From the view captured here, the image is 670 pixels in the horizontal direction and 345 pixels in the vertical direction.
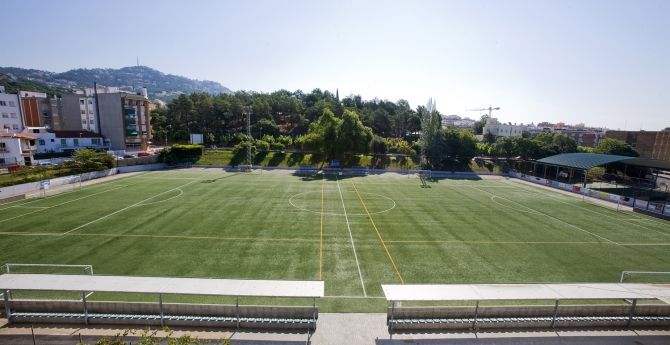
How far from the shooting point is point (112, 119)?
6119 cm

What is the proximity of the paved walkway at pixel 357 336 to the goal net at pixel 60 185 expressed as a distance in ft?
97.8

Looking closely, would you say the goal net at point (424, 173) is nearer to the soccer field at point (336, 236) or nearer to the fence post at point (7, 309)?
the soccer field at point (336, 236)

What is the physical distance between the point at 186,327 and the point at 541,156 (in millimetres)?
71381

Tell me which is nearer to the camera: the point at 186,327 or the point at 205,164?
the point at 186,327

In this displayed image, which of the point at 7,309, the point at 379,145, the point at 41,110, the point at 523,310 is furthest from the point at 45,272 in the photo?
the point at 41,110

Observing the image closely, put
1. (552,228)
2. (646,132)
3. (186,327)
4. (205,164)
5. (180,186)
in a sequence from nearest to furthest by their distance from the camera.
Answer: (186,327)
(552,228)
(180,186)
(205,164)
(646,132)

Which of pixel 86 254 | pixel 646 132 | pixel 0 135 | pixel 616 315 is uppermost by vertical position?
pixel 646 132

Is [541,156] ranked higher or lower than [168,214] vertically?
higher

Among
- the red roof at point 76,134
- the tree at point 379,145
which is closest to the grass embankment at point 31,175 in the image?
the red roof at point 76,134

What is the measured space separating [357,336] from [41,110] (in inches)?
3645

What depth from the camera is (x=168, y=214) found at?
85.5 ft

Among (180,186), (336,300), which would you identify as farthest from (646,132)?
(180,186)

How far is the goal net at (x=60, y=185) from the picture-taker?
33609 millimetres

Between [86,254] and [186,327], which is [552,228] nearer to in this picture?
[186,327]
